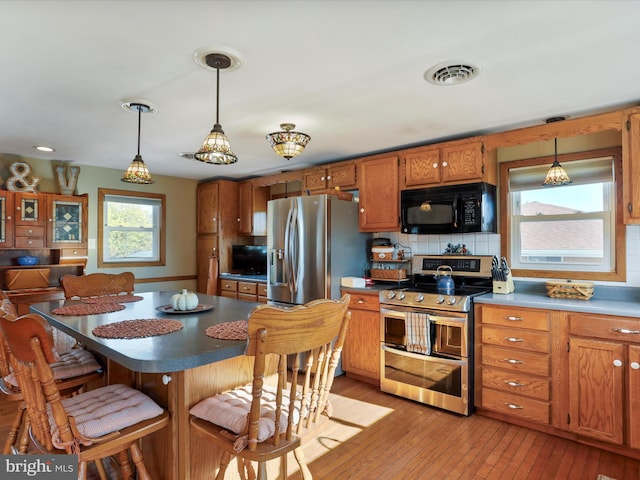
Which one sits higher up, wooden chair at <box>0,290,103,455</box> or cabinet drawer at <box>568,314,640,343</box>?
cabinet drawer at <box>568,314,640,343</box>

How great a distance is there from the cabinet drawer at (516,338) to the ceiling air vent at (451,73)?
70.1 inches

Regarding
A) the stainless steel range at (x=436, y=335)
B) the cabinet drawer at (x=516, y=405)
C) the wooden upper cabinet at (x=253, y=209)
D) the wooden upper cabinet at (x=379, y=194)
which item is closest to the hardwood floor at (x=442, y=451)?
the cabinet drawer at (x=516, y=405)

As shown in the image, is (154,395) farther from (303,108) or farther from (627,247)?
(627,247)

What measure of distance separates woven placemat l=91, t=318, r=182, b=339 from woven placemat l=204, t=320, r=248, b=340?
197 mm

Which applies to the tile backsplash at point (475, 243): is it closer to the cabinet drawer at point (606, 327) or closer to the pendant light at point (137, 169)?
the cabinet drawer at point (606, 327)

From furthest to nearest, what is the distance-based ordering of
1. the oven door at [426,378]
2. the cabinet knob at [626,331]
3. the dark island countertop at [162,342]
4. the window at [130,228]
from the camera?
the window at [130,228]
the oven door at [426,378]
the cabinet knob at [626,331]
the dark island countertop at [162,342]

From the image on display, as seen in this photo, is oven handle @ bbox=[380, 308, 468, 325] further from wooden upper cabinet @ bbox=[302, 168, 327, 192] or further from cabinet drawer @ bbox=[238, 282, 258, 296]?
cabinet drawer @ bbox=[238, 282, 258, 296]

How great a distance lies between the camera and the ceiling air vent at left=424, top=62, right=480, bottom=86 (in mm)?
2049

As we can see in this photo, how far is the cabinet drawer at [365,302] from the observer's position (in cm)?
346

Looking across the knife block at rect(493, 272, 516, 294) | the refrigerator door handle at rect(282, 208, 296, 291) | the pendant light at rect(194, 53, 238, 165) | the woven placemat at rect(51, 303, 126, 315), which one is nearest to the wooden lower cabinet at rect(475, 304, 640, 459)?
the knife block at rect(493, 272, 516, 294)

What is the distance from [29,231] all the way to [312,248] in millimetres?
3058

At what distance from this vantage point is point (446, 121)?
2957 millimetres

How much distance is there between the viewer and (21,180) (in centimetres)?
401

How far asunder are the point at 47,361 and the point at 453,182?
3.09 metres
